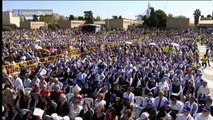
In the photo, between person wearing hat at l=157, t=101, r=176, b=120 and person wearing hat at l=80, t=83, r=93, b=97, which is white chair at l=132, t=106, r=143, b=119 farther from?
person wearing hat at l=80, t=83, r=93, b=97

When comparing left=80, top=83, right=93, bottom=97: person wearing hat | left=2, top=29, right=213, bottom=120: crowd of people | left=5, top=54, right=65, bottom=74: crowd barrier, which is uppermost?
left=2, top=29, right=213, bottom=120: crowd of people

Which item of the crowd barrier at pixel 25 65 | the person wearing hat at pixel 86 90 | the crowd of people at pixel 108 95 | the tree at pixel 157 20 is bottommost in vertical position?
the crowd barrier at pixel 25 65

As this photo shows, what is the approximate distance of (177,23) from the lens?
92.3 meters

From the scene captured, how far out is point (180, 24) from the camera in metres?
92.7

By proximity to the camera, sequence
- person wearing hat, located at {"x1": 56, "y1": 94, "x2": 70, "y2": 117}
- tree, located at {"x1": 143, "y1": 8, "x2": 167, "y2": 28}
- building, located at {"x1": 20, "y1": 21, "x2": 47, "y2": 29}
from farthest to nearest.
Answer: building, located at {"x1": 20, "y1": 21, "x2": 47, "y2": 29}, tree, located at {"x1": 143, "y1": 8, "x2": 167, "y2": 28}, person wearing hat, located at {"x1": 56, "y1": 94, "x2": 70, "y2": 117}

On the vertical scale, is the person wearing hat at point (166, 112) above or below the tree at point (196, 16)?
below

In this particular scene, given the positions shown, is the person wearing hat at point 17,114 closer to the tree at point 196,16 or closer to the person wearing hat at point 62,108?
the person wearing hat at point 62,108

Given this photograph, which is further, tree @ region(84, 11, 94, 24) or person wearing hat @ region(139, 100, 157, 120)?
tree @ region(84, 11, 94, 24)

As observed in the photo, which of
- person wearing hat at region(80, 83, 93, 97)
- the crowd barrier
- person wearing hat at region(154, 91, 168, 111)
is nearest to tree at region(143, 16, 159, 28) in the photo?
the crowd barrier

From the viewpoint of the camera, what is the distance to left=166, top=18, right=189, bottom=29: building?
90938 millimetres

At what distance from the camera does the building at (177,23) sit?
9094cm

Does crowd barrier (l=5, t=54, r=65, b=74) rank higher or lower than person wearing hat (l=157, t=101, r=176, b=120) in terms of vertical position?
lower

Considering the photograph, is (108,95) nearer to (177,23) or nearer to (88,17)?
(177,23)

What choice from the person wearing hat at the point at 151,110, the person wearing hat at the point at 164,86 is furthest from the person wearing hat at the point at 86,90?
the person wearing hat at the point at 151,110
